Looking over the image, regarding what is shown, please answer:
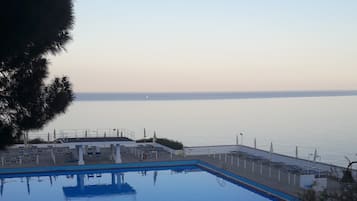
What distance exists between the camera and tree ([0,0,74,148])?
3.93 meters

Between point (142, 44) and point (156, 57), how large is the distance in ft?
12.6

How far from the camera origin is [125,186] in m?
12.8

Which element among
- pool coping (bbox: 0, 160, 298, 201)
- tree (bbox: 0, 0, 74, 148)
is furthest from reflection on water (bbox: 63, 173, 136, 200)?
tree (bbox: 0, 0, 74, 148)

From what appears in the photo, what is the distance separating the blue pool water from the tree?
6.80m

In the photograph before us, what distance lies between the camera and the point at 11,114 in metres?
4.64

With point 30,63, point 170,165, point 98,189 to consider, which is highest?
point 30,63

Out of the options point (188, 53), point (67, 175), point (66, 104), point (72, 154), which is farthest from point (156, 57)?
point (66, 104)

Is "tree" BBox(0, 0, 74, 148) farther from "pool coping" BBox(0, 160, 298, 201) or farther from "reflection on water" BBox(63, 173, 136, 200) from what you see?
"reflection on water" BBox(63, 173, 136, 200)

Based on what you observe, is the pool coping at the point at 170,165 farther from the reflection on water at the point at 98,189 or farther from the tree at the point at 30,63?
the tree at the point at 30,63

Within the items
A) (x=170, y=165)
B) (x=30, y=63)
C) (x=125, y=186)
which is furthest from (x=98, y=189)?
(x=30, y=63)

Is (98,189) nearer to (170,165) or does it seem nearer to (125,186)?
(125,186)

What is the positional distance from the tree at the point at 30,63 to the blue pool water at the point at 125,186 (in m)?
6.80

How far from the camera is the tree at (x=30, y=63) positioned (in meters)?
3.93

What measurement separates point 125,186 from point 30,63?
8.47 m
